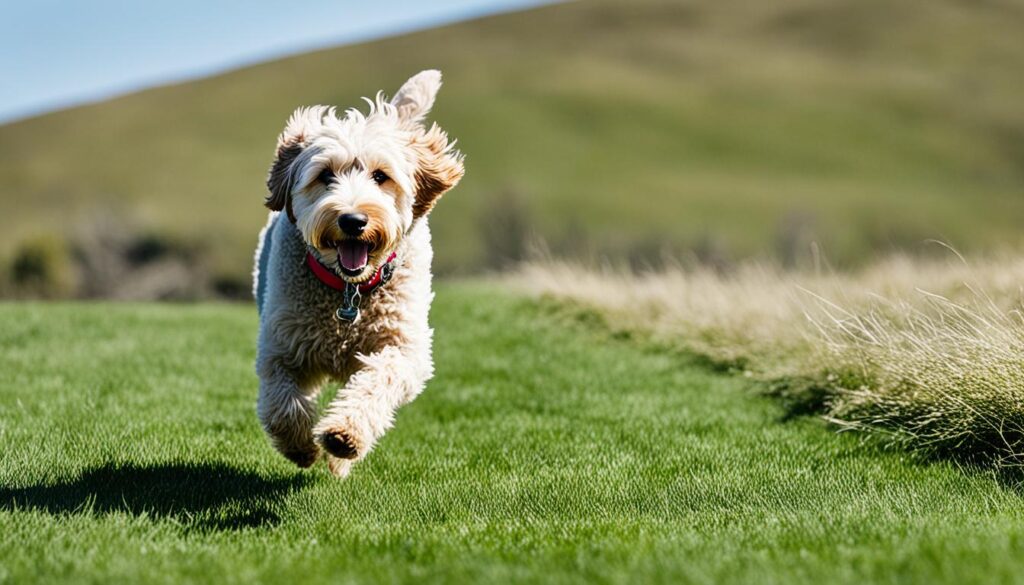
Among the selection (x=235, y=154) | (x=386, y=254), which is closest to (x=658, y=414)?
(x=386, y=254)

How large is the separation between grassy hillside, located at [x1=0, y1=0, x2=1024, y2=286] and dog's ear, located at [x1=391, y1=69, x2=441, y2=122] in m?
58.1

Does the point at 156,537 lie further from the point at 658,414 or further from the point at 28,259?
the point at 28,259

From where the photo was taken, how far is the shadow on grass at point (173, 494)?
5289 millimetres

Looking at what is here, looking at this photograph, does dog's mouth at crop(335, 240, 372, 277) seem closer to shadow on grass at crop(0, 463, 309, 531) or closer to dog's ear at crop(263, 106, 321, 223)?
dog's ear at crop(263, 106, 321, 223)

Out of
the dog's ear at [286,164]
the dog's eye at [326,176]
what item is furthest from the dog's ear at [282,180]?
the dog's eye at [326,176]

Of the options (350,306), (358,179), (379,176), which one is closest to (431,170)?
(379,176)

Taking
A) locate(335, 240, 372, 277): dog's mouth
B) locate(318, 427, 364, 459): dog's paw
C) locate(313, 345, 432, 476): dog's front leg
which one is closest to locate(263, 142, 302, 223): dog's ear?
locate(335, 240, 372, 277): dog's mouth

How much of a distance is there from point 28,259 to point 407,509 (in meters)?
51.9

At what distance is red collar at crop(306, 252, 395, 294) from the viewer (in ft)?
19.9

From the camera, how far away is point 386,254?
5.86 meters

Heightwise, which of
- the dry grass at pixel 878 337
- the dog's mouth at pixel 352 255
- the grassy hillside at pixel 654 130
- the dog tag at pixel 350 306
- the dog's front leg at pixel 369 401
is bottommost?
the grassy hillside at pixel 654 130

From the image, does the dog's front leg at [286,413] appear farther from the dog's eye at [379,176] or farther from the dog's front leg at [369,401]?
the dog's eye at [379,176]

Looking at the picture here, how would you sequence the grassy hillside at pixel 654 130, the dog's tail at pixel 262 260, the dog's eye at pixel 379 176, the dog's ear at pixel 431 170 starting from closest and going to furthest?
the dog's eye at pixel 379 176 → the dog's ear at pixel 431 170 → the dog's tail at pixel 262 260 → the grassy hillside at pixel 654 130

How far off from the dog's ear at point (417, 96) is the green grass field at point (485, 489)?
243 cm
